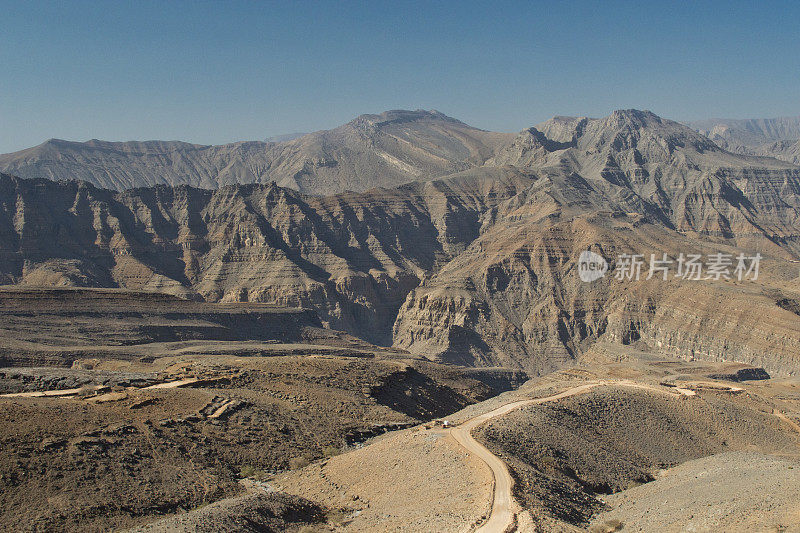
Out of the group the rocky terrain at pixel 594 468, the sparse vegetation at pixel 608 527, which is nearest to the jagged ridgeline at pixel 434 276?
the rocky terrain at pixel 594 468

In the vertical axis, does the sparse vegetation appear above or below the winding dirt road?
below

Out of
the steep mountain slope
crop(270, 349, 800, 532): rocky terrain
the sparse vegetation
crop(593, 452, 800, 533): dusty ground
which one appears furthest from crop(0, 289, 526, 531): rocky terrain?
the steep mountain slope

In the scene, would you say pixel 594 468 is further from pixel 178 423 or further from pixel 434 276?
pixel 434 276

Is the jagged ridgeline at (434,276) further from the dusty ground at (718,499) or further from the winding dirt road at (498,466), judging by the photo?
the dusty ground at (718,499)

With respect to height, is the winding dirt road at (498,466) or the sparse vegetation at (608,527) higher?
the winding dirt road at (498,466)

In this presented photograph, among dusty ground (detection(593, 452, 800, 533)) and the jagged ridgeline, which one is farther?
the jagged ridgeline

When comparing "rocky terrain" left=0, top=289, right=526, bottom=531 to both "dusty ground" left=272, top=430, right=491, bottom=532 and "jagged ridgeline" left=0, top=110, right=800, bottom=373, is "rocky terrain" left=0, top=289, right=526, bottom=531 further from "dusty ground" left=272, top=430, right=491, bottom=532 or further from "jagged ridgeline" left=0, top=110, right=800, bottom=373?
"jagged ridgeline" left=0, top=110, right=800, bottom=373

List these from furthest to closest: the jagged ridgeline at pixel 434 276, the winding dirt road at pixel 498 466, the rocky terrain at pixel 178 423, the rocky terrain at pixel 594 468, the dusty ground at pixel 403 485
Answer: the jagged ridgeline at pixel 434 276, the dusty ground at pixel 403 485, the rocky terrain at pixel 178 423, the rocky terrain at pixel 594 468, the winding dirt road at pixel 498 466

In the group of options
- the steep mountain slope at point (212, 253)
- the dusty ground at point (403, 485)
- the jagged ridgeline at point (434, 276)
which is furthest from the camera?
the steep mountain slope at point (212, 253)

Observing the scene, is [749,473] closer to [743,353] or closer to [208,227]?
[743,353]
